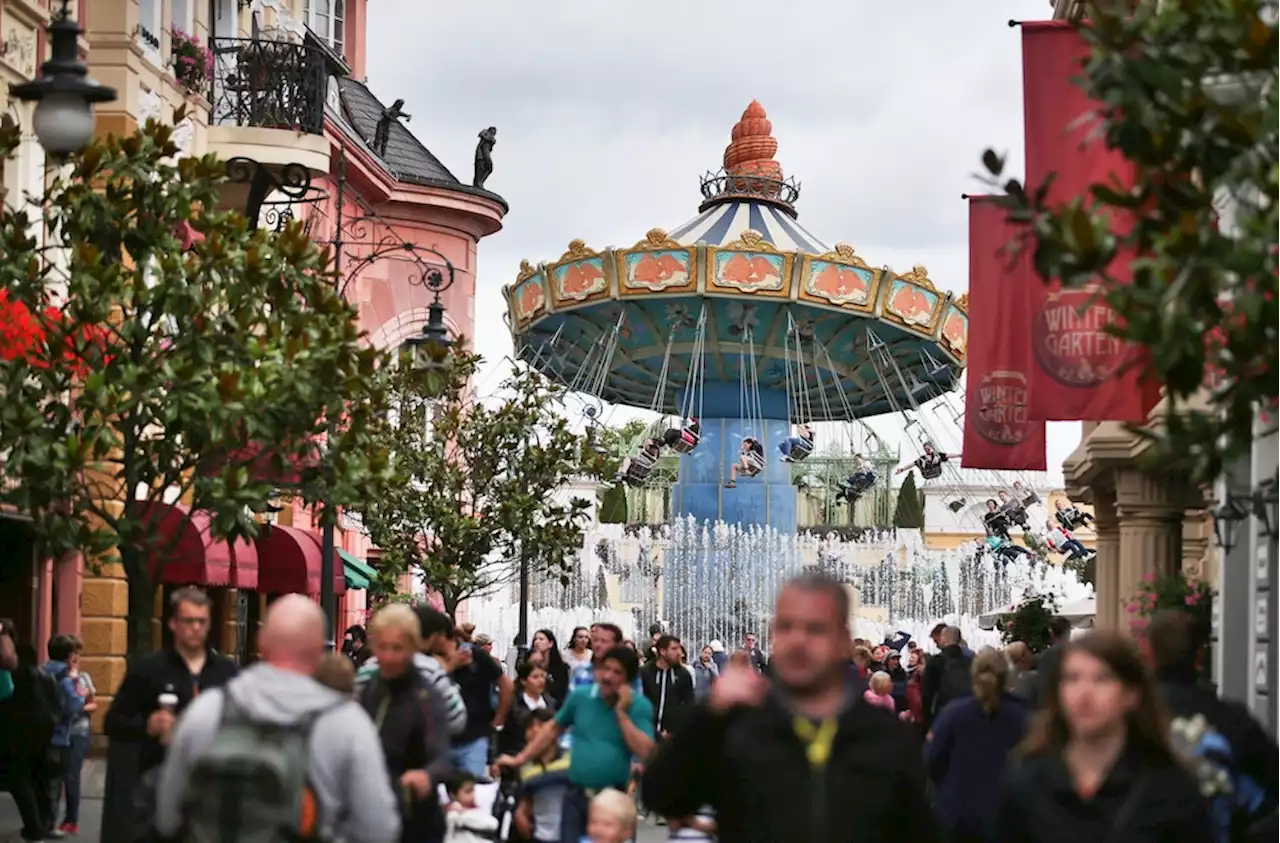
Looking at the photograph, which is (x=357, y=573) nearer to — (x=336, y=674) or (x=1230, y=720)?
(x=336, y=674)

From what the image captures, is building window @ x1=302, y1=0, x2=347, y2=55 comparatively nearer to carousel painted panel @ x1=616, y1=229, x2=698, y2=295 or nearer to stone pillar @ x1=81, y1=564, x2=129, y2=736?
carousel painted panel @ x1=616, y1=229, x2=698, y2=295

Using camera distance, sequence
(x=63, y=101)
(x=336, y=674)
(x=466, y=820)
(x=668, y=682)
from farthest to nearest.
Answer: (x=668, y=682)
(x=63, y=101)
(x=466, y=820)
(x=336, y=674)

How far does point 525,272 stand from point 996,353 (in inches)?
1148

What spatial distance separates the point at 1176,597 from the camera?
21.8 m

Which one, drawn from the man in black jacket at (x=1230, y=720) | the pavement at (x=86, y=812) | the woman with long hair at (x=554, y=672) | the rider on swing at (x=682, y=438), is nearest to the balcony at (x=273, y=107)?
the pavement at (x=86, y=812)

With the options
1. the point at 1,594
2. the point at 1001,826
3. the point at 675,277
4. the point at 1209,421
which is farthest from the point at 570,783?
the point at 675,277

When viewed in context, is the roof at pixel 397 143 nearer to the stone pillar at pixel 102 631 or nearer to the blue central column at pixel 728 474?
the blue central column at pixel 728 474

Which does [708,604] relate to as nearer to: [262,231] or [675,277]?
[675,277]

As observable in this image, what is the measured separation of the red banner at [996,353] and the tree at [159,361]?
761cm

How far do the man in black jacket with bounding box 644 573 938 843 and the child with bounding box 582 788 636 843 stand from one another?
441cm

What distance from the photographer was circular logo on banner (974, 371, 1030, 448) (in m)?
24.0

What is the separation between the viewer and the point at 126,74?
84.4ft

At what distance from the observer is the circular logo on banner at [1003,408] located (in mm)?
23984

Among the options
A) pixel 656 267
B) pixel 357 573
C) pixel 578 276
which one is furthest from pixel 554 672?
pixel 578 276
